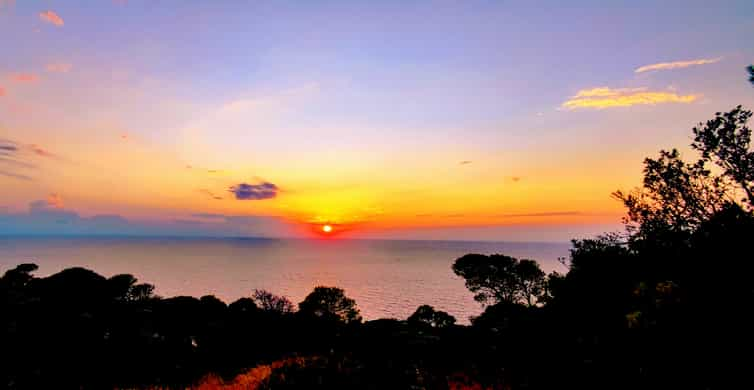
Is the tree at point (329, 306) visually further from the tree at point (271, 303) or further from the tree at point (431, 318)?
the tree at point (431, 318)

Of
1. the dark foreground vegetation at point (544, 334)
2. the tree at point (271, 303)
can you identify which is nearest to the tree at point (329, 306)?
the tree at point (271, 303)

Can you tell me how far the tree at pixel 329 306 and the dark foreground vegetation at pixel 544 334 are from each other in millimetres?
14502

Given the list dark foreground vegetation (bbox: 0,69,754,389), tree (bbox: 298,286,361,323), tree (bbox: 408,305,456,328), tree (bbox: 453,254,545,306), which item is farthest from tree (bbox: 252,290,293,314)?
tree (bbox: 453,254,545,306)

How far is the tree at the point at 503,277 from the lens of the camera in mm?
51781

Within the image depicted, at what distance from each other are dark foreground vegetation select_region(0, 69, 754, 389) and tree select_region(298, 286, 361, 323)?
1450cm

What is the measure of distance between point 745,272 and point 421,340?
1854 centimetres

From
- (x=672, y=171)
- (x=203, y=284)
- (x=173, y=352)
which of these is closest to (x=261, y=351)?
(x=173, y=352)

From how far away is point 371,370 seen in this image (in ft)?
34.4

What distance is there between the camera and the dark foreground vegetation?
9922 mm

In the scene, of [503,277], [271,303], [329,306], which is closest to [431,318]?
[503,277]

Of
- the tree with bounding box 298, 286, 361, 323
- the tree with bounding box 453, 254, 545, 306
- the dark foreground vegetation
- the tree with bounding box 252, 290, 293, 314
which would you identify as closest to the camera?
the dark foreground vegetation

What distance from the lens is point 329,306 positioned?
57.8 m

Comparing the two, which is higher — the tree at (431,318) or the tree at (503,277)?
the tree at (503,277)

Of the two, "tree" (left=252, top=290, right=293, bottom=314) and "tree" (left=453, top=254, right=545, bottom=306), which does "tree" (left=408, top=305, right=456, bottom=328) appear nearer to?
"tree" (left=453, top=254, right=545, bottom=306)
